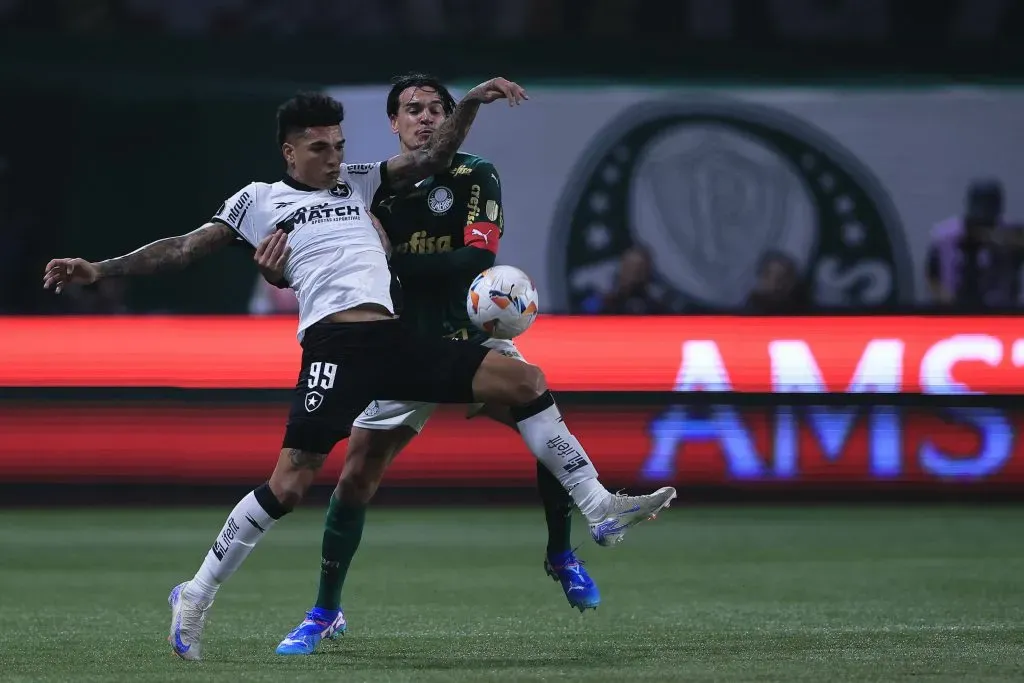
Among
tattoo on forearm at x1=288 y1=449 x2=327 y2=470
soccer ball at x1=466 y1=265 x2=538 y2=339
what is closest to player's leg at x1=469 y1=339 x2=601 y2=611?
soccer ball at x1=466 y1=265 x2=538 y2=339

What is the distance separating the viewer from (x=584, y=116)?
45.2 ft

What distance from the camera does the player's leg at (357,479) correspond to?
6293mm

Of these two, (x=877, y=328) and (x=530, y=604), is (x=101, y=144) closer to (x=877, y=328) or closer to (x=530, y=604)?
(x=877, y=328)

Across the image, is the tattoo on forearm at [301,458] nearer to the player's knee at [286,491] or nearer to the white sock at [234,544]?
the player's knee at [286,491]

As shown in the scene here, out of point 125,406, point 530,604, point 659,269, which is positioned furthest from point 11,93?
point 530,604

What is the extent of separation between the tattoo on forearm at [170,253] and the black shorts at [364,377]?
515 mm

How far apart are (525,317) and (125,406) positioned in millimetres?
5515

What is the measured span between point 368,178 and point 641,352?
5149mm

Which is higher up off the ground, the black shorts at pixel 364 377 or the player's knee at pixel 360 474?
the black shorts at pixel 364 377

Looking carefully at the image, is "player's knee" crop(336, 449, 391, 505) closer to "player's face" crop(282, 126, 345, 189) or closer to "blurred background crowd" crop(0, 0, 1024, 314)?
"player's face" crop(282, 126, 345, 189)

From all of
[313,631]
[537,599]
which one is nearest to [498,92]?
[313,631]

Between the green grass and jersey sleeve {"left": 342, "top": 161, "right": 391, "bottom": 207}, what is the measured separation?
5.28 feet

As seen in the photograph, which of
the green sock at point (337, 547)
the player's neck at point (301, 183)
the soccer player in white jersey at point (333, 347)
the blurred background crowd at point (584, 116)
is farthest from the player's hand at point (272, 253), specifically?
the blurred background crowd at point (584, 116)

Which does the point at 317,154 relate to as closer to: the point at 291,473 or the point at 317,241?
the point at 317,241
